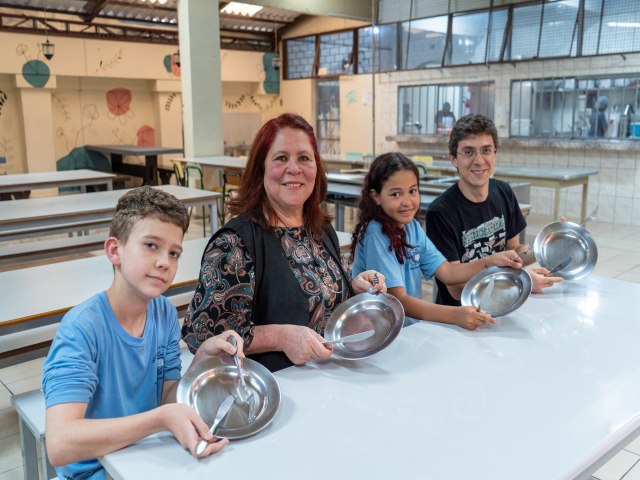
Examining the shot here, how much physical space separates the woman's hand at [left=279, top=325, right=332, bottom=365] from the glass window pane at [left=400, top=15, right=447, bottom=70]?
25.3 ft

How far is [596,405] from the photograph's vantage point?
117 centimetres

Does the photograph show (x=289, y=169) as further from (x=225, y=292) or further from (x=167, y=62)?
(x=167, y=62)

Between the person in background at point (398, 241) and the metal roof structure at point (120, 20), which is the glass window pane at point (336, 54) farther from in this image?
the person in background at point (398, 241)

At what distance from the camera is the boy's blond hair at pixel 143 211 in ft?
3.78

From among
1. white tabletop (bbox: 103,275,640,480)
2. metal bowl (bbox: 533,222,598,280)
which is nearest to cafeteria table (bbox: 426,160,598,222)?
metal bowl (bbox: 533,222,598,280)

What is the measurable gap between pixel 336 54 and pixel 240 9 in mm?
1892

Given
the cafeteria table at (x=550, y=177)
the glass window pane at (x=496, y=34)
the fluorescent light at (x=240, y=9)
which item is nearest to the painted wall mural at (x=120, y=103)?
the fluorescent light at (x=240, y=9)

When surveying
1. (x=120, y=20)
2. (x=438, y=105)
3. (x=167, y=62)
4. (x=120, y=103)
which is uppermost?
(x=120, y=20)

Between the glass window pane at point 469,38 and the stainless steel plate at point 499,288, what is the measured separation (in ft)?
21.8

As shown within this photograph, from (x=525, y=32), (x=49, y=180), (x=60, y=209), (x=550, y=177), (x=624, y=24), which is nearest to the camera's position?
(x=60, y=209)

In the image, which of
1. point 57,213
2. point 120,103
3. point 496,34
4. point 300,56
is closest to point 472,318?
point 57,213

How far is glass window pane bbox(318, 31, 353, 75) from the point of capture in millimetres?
9844

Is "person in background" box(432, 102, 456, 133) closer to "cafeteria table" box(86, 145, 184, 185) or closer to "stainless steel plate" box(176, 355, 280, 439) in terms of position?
"cafeteria table" box(86, 145, 184, 185)

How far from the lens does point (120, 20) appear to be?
30.4 feet
